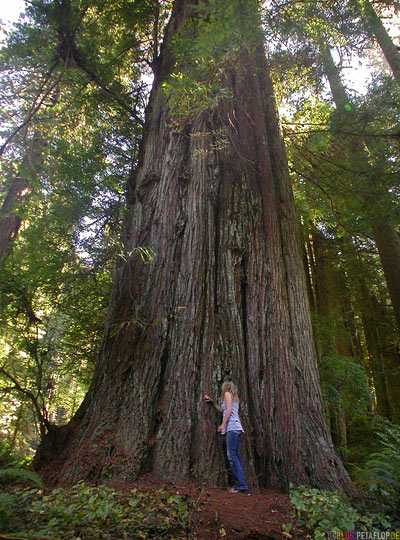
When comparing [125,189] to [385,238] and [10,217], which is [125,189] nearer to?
[10,217]

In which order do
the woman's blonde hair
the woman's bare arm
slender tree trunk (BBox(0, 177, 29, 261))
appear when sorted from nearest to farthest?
the woman's bare arm
the woman's blonde hair
slender tree trunk (BBox(0, 177, 29, 261))

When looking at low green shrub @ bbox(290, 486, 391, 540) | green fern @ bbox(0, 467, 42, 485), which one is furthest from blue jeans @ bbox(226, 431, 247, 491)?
green fern @ bbox(0, 467, 42, 485)

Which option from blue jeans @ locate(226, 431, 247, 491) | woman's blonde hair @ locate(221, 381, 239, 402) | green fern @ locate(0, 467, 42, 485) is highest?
woman's blonde hair @ locate(221, 381, 239, 402)

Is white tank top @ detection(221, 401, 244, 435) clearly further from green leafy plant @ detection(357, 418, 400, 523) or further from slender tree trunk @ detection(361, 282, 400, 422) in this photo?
slender tree trunk @ detection(361, 282, 400, 422)

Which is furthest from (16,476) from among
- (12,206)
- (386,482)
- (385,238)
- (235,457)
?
(385,238)

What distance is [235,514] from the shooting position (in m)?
2.65

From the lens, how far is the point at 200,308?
4258mm

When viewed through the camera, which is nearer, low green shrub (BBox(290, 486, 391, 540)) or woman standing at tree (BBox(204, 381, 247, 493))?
low green shrub (BBox(290, 486, 391, 540))

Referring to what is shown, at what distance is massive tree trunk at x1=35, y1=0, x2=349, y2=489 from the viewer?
3.59 meters

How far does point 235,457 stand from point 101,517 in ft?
5.13

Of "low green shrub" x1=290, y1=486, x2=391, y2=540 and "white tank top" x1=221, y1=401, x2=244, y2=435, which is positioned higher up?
"white tank top" x1=221, y1=401, x2=244, y2=435

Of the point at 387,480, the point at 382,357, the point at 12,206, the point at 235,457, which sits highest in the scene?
the point at 12,206

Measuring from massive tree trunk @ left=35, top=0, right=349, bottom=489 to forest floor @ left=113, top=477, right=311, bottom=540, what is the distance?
0.30 m

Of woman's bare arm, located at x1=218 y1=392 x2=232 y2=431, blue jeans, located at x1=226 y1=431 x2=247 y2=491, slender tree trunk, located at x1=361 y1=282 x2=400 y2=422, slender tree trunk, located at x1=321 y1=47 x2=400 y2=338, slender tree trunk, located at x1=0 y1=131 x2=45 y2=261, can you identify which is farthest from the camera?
slender tree trunk, located at x1=361 y1=282 x2=400 y2=422
